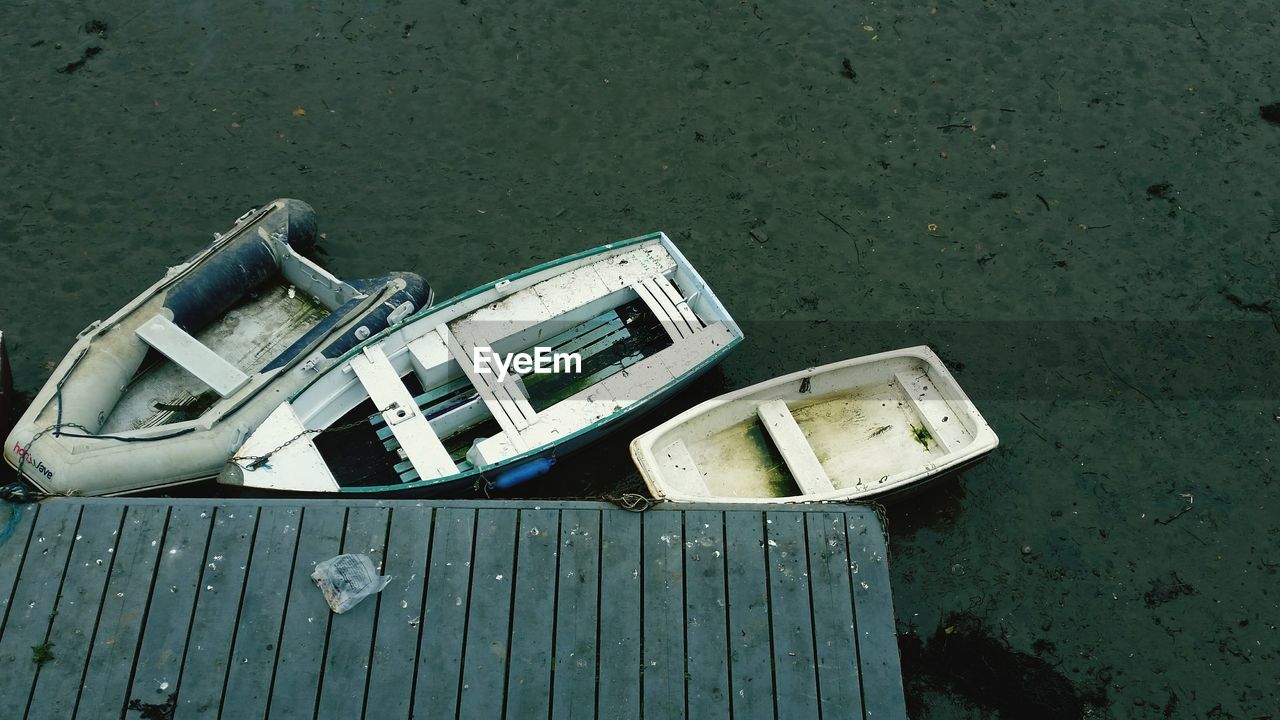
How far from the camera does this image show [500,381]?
371 inches

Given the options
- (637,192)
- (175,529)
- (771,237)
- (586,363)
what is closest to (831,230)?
(771,237)

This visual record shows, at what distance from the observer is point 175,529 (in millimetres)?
6375

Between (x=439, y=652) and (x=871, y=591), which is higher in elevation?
(x=439, y=652)

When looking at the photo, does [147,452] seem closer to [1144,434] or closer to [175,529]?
[175,529]

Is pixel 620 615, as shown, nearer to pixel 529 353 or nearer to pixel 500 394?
pixel 500 394

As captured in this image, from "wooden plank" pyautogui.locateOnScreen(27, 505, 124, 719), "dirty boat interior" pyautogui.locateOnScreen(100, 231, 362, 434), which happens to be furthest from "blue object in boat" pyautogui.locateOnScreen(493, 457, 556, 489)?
"wooden plank" pyautogui.locateOnScreen(27, 505, 124, 719)

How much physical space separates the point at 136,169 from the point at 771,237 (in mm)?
7784

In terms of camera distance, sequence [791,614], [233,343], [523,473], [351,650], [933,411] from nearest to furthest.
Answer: [351,650]
[791,614]
[523,473]
[933,411]
[233,343]

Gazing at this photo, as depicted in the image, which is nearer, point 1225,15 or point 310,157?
point 310,157

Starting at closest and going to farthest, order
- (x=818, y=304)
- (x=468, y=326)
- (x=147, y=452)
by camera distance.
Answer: (x=147, y=452), (x=468, y=326), (x=818, y=304)

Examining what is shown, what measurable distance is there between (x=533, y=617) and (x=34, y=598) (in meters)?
3.19

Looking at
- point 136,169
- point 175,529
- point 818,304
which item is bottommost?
point 818,304

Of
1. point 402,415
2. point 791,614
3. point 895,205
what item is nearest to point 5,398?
point 402,415

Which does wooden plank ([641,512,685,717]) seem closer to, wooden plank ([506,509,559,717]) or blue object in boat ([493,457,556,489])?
wooden plank ([506,509,559,717])
